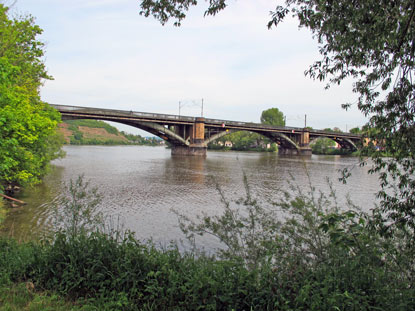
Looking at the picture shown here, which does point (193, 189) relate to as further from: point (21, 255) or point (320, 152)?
point (320, 152)

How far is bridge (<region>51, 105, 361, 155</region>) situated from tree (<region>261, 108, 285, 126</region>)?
41408 mm

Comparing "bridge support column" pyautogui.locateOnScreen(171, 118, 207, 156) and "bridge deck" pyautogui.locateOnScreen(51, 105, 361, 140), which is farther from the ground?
"bridge deck" pyautogui.locateOnScreen(51, 105, 361, 140)

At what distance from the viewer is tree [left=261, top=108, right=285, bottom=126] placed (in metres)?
114

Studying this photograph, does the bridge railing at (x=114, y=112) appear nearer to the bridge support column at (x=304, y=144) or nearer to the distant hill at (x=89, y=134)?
the bridge support column at (x=304, y=144)

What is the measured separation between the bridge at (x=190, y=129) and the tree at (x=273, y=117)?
41.4m

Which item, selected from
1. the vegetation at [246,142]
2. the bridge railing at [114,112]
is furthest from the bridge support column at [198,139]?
the vegetation at [246,142]

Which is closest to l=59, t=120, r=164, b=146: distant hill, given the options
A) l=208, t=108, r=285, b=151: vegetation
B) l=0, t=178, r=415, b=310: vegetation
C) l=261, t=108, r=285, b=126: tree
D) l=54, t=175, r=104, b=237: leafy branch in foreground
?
l=208, t=108, r=285, b=151: vegetation

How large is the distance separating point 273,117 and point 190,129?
69196 mm

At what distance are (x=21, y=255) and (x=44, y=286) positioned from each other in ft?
3.18

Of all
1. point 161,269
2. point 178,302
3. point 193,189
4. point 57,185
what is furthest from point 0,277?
point 57,185

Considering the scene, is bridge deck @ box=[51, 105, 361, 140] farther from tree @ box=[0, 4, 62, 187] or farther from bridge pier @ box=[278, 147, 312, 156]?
tree @ box=[0, 4, 62, 187]

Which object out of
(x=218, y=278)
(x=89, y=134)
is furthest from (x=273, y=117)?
(x=218, y=278)

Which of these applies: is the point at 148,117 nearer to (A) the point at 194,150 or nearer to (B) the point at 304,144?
(A) the point at 194,150

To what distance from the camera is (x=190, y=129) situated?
173 ft
